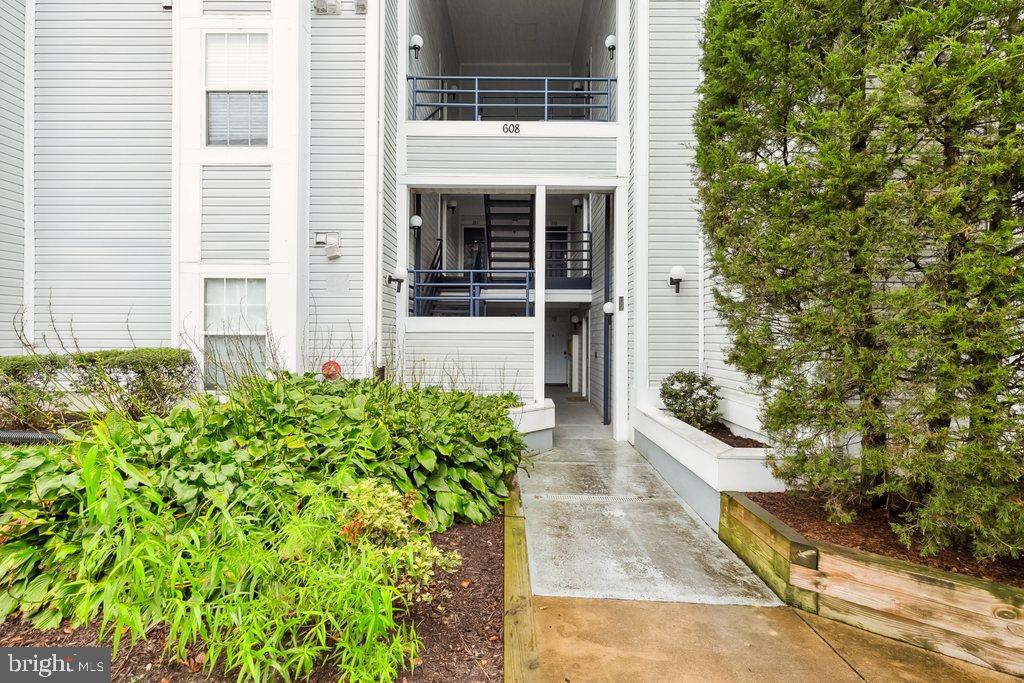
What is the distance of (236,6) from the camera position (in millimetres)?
5391

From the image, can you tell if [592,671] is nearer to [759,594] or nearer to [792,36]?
[759,594]

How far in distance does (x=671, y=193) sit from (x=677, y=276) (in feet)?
3.89

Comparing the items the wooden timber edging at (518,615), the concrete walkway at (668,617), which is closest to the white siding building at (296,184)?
the concrete walkway at (668,617)

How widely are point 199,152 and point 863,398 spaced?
6684 mm

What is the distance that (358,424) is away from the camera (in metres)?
3.07

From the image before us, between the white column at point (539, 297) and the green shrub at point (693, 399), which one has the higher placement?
the white column at point (539, 297)

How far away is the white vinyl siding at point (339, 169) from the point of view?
5.82 metres

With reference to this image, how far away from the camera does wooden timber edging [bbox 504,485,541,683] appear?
6.35ft

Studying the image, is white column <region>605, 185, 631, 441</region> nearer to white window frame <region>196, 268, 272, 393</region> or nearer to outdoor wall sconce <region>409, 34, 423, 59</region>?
outdoor wall sconce <region>409, 34, 423, 59</region>

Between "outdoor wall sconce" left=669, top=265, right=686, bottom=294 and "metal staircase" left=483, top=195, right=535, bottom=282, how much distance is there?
284 cm

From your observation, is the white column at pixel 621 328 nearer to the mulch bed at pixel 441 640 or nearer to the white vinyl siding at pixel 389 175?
the white vinyl siding at pixel 389 175

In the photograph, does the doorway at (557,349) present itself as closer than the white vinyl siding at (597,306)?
No

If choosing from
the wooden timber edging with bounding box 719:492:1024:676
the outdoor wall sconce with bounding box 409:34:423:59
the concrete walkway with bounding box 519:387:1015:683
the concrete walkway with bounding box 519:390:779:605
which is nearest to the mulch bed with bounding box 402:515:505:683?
the concrete walkway with bounding box 519:387:1015:683

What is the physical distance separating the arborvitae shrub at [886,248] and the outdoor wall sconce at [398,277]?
4241 mm
